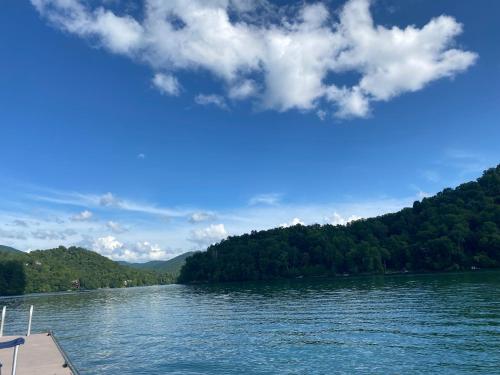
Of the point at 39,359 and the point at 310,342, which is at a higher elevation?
the point at 39,359

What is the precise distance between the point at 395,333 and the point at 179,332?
25.9 meters

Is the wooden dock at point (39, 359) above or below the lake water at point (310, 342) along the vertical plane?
above

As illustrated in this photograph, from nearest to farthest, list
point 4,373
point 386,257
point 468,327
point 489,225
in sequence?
1. point 4,373
2. point 468,327
3. point 489,225
4. point 386,257

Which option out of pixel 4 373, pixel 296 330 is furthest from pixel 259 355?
pixel 4 373

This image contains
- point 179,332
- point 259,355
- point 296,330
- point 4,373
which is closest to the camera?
point 4,373

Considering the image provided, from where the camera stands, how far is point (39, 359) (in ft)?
97.0

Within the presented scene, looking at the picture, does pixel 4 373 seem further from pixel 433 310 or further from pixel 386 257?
pixel 386 257

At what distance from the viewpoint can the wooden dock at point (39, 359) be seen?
83.4 feet

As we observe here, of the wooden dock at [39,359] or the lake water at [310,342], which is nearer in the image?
the wooden dock at [39,359]

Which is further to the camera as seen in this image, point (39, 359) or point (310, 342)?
point (310, 342)

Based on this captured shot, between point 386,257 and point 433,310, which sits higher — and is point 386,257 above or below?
above

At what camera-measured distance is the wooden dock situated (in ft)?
83.4

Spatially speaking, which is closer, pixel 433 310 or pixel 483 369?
pixel 483 369

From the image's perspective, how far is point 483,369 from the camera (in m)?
25.2
